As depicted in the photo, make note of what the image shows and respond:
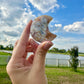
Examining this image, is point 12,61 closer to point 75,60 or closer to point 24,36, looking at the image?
point 24,36

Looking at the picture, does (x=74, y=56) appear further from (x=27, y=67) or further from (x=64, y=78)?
(x=27, y=67)

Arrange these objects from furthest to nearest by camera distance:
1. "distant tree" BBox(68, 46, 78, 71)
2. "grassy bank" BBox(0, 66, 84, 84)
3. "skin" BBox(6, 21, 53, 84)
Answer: "distant tree" BBox(68, 46, 78, 71) < "grassy bank" BBox(0, 66, 84, 84) < "skin" BBox(6, 21, 53, 84)

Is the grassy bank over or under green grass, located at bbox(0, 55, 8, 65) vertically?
under

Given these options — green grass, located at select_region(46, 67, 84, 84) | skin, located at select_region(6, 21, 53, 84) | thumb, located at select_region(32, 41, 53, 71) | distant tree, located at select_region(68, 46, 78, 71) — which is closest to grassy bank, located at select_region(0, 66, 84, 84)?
green grass, located at select_region(46, 67, 84, 84)

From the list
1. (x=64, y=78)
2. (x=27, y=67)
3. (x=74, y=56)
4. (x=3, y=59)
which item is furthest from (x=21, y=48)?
(x=3, y=59)

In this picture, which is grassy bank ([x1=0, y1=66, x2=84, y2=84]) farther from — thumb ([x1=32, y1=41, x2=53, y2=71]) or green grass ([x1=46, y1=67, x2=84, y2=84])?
thumb ([x1=32, y1=41, x2=53, y2=71])

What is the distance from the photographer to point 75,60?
33.7ft

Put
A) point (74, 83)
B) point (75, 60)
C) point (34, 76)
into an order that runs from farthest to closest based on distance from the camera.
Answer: point (75, 60) < point (74, 83) < point (34, 76)

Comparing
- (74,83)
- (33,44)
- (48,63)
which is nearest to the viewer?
(33,44)

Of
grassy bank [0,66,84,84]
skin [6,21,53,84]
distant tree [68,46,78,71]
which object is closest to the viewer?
skin [6,21,53,84]

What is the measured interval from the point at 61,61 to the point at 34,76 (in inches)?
→ 476

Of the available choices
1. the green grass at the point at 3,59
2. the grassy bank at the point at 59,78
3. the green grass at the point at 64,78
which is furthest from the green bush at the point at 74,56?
the green grass at the point at 3,59

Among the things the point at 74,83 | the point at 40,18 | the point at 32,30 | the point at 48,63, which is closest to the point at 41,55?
the point at 32,30

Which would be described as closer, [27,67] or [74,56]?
[27,67]
